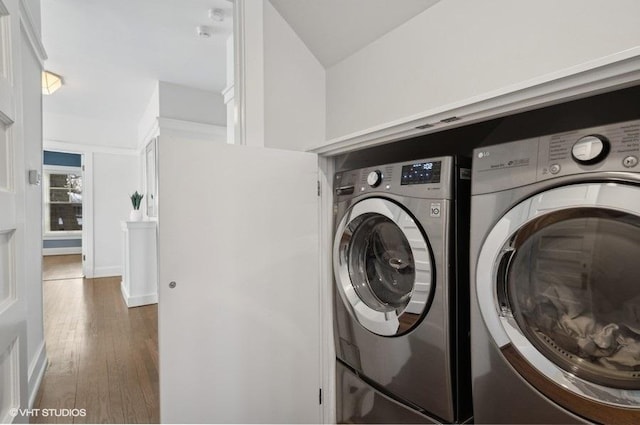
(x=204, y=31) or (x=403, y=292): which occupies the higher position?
(x=204, y=31)

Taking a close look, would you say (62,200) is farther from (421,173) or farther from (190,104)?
(421,173)

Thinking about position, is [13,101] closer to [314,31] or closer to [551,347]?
[314,31]

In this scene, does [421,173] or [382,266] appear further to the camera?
[382,266]

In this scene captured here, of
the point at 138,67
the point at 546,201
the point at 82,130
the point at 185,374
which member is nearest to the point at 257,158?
the point at 185,374

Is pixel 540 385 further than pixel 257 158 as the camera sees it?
No

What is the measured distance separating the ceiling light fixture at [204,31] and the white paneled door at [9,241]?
2.09 metres

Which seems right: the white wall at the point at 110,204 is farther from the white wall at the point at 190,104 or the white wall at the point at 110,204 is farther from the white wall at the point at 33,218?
the white wall at the point at 33,218

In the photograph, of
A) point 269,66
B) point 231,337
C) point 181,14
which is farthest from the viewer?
point 181,14

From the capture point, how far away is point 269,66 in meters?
1.67

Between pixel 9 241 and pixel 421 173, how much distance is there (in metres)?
1.17

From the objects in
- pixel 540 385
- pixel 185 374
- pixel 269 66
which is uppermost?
pixel 269 66

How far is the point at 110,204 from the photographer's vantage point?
505 centimetres

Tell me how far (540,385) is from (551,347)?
10cm

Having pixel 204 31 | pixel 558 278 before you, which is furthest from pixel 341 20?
pixel 204 31
